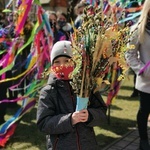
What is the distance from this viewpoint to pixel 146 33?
3.55 meters

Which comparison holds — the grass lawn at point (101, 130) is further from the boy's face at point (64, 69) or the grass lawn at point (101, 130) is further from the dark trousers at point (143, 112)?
the boy's face at point (64, 69)

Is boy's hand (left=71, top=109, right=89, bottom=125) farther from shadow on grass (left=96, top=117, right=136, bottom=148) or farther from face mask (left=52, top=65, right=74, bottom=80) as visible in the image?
shadow on grass (left=96, top=117, right=136, bottom=148)

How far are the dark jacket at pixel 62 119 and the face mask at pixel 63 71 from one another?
0.07 meters

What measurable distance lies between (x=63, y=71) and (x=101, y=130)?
2.61 m

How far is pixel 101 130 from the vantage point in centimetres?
473

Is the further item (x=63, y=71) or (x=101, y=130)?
(x=101, y=130)

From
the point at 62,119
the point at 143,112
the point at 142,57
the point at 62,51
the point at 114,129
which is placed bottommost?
the point at 114,129

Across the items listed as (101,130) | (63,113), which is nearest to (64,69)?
(63,113)

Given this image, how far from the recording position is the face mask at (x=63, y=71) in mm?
2291

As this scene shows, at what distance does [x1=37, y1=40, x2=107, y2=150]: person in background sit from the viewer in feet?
7.45

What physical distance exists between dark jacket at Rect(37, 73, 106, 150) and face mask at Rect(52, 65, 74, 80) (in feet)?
0.22

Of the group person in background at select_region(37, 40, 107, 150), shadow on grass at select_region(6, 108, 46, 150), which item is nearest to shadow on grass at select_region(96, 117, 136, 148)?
shadow on grass at select_region(6, 108, 46, 150)

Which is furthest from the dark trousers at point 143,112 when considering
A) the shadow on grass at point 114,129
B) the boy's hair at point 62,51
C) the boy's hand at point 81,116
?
the boy's hand at point 81,116

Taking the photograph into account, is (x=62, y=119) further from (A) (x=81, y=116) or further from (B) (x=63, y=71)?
(B) (x=63, y=71)
